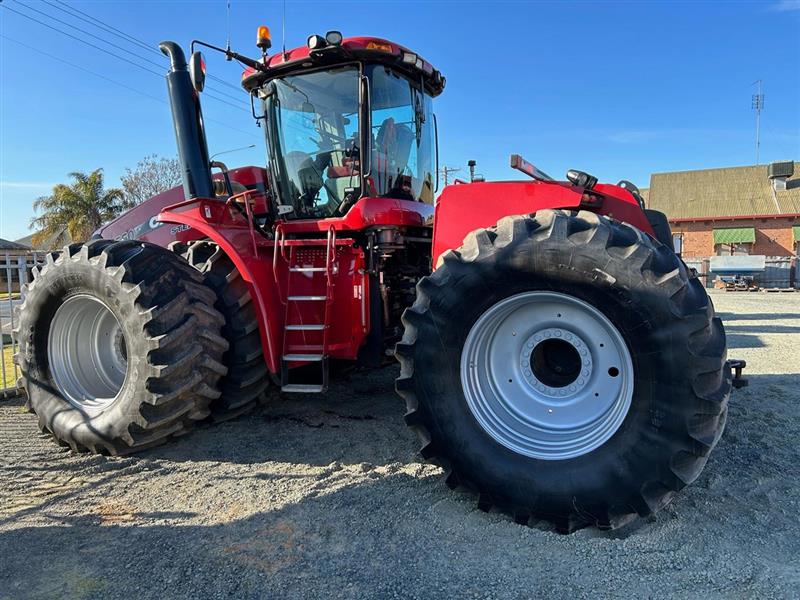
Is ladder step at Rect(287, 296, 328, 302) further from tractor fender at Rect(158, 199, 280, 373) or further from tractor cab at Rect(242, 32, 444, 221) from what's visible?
tractor cab at Rect(242, 32, 444, 221)

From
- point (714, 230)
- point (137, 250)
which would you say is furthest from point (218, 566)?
point (714, 230)

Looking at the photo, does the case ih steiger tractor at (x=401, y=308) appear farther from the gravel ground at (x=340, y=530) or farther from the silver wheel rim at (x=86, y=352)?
the gravel ground at (x=340, y=530)

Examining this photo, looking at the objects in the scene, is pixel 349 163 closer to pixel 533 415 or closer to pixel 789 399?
pixel 533 415

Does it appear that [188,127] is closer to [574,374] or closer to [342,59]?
[342,59]

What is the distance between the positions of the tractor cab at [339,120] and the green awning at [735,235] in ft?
97.6

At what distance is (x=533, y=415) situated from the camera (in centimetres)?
301

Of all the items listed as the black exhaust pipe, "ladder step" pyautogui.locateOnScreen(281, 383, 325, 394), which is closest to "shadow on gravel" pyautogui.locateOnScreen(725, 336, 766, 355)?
"ladder step" pyautogui.locateOnScreen(281, 383, 325, 394)

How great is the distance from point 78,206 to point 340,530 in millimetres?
31954

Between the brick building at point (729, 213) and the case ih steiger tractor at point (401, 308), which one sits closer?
the case ih steiger tractor at point (401, 308)

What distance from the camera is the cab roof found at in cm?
411

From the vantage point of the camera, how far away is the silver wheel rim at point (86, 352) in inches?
166

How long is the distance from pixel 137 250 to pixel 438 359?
2.45 m

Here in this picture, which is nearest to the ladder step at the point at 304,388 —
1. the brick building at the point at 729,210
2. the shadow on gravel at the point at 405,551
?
the shadow on gravel at the point at 405,551

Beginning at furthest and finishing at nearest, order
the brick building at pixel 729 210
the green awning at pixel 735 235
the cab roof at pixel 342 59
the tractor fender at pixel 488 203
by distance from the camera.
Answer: the green awning at pixel 735 235, the brick building at pixel 729 210, the cab roof at pixel 342 59, the tractor fender at pixel 488 203
